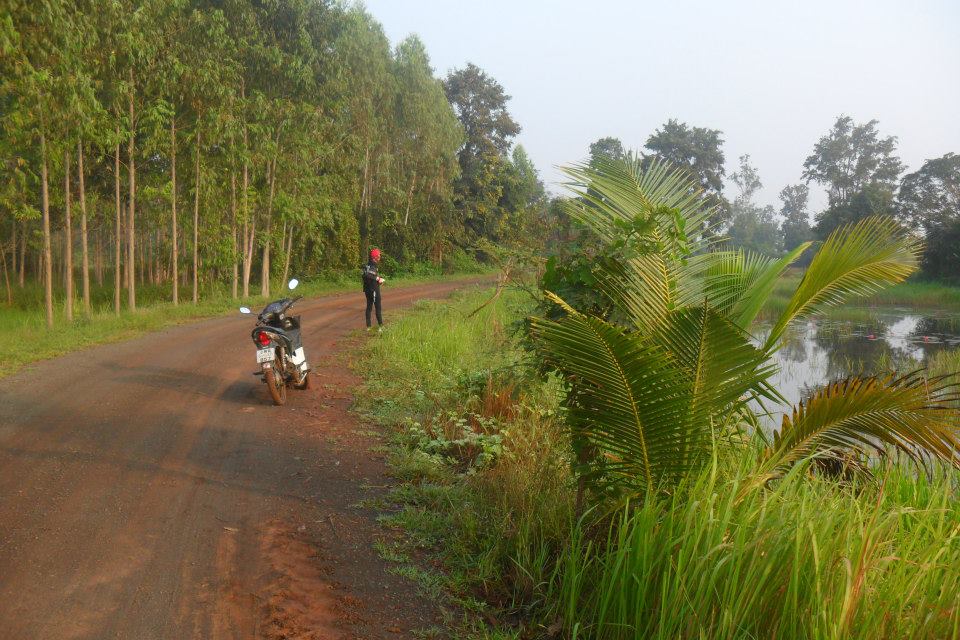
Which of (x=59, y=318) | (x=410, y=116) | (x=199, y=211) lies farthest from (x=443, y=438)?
(x=410, y=116)

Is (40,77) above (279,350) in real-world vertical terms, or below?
above

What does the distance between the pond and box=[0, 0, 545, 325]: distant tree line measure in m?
7.56

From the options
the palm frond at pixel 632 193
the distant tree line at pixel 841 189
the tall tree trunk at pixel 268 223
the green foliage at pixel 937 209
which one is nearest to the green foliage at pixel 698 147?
the distant tree line at pixel 841 189

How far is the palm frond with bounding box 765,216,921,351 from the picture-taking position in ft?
13.5

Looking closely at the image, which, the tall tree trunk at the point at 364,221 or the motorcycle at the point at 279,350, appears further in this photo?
the tall tree trunk at the point at 364,221

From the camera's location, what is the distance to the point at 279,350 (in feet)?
26.2

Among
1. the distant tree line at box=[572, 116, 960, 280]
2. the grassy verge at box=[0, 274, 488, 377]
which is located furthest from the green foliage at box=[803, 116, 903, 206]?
the grassy verge at box=[0, 274, 488, 377]

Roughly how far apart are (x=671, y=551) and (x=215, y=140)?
62.7 ft

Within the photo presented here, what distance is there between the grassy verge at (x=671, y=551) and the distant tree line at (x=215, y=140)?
2.11 metres

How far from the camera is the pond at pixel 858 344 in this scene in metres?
14.3

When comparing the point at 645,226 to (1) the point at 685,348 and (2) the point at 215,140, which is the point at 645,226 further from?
(2) the point at 215,140

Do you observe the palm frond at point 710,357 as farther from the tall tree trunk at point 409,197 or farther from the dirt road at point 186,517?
the tall tree trunk at point 409,197

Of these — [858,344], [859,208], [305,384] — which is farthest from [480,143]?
[305,384]

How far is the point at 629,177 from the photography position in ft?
14.7
